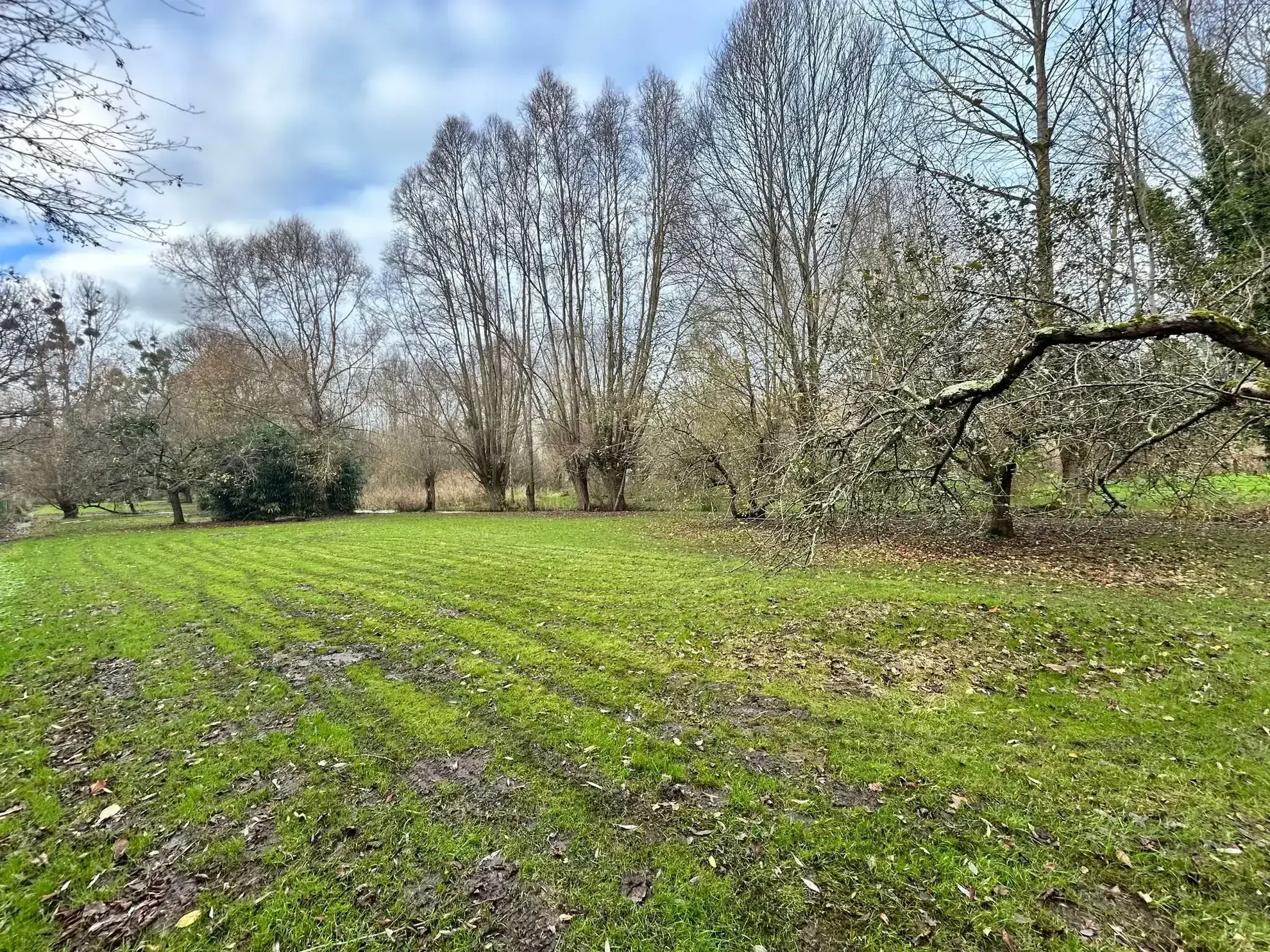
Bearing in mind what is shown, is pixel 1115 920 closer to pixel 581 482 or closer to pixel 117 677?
pixel 117 677

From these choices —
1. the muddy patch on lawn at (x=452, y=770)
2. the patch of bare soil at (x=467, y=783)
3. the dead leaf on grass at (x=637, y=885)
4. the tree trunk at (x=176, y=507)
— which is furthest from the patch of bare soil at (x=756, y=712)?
the tree trunk at (x=176, y=507)

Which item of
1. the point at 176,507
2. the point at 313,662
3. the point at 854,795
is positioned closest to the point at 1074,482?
the point at 854,795

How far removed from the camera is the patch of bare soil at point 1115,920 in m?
1.95

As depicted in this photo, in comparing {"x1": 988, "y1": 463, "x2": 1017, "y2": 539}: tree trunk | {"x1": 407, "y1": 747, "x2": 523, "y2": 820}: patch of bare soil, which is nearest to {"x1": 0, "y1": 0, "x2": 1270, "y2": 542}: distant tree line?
{"x1": 988, "y1": 463, "x2": 1017, "y2": 539}: tree trunk

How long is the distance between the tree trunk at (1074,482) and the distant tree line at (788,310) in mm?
113

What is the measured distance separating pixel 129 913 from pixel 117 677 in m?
3.57

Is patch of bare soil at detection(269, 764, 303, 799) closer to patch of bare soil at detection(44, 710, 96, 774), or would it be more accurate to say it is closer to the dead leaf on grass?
patch of bare soil at detection(44, 710, 96, 774)

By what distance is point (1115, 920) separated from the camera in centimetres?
204

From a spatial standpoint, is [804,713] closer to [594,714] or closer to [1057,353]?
[594,714]

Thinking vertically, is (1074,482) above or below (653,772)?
above

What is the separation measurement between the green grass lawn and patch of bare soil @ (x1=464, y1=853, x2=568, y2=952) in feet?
0.05

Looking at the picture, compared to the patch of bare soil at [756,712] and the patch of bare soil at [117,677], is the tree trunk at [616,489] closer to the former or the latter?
the patch of bare soil at [117,677]

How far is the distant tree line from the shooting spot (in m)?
4.53

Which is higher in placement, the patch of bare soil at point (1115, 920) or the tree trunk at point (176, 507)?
the tree trunk at point (176, 507)
